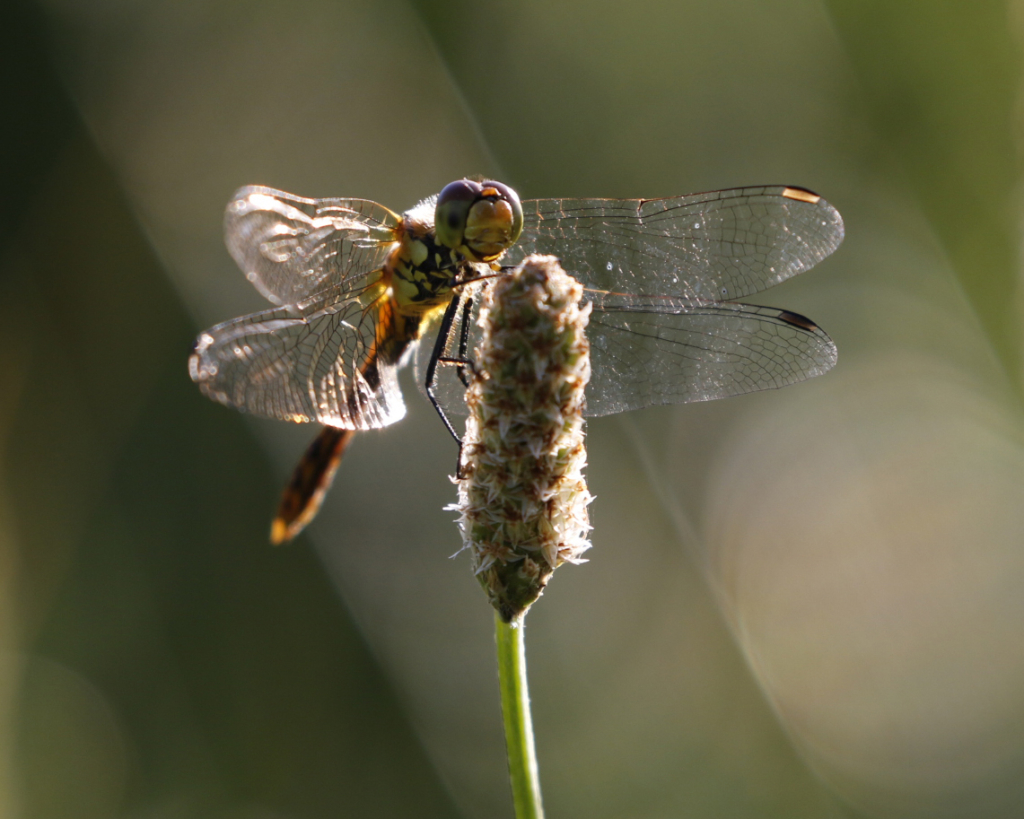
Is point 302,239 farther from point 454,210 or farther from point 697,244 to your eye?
point 697,244

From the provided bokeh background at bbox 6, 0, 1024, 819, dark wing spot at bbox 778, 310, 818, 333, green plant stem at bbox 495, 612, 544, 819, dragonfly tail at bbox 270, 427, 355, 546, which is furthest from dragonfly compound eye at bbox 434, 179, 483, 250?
bokeh background at bbox 6, 0, 1024, 819

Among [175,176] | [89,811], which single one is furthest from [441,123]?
[89,811]

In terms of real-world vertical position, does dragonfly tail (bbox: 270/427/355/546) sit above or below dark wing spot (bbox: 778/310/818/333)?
above

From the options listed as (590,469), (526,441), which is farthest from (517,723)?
(590,469)

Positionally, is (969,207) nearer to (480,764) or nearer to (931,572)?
(931,572)

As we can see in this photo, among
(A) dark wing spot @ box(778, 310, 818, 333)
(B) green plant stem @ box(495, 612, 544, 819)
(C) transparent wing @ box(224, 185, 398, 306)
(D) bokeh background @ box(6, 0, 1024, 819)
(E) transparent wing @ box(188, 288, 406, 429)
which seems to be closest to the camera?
(B) green plant stem @ box(495, 612, 544, 819)

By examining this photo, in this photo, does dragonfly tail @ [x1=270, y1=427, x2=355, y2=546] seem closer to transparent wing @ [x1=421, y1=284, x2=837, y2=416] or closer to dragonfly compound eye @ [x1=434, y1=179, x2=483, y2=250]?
dragonfly compound eye @ [x1=434, y1=179, x2=483, y2=250]
